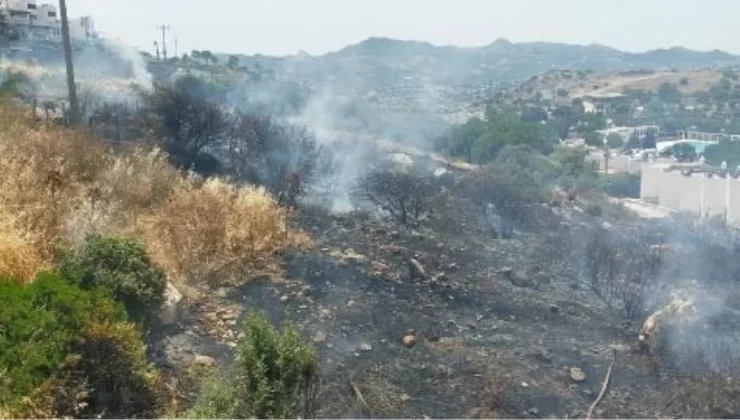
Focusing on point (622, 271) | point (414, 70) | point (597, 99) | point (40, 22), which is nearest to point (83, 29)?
point (40, 22)

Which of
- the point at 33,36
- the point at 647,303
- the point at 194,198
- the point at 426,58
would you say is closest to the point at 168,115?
the point at 194,198

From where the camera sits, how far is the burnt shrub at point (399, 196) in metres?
16.7

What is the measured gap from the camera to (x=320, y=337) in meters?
8.08

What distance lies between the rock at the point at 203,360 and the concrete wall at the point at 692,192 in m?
28.0

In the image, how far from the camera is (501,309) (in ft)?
34.5

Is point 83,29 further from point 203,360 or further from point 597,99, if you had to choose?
point 597,99

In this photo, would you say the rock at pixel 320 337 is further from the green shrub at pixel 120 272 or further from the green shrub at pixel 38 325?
the green shrub at pixel 38 325

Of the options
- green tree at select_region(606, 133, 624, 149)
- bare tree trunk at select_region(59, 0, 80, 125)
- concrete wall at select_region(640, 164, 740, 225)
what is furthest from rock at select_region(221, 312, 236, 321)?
green tree at select_region(606, 133, 624, 149)

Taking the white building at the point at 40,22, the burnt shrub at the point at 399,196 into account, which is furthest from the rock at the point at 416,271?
the white building at the point at 40,22

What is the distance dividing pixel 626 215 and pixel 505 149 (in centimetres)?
789

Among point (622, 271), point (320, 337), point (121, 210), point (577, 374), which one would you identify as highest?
point (121, 210)

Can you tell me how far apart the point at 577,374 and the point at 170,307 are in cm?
458

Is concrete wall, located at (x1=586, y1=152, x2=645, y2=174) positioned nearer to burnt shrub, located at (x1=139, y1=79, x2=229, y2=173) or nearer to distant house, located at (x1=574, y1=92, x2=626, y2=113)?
distant house, located at (x1=574, y1=92, x2=626, y2=113)

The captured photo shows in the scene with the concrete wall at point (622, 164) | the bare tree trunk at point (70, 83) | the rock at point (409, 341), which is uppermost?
the bare tree trunk at point (70, 83)
